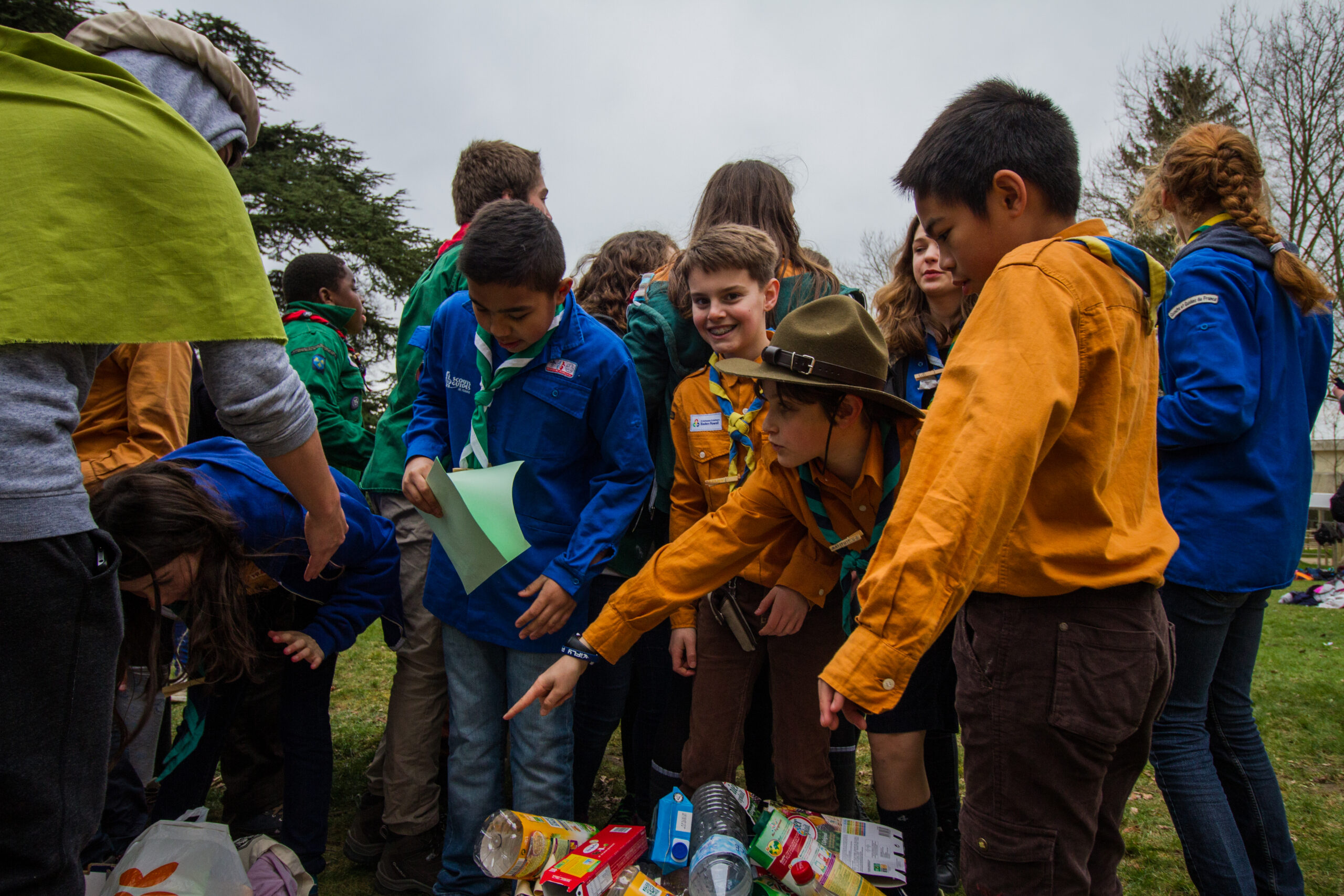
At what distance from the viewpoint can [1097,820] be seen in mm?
1607

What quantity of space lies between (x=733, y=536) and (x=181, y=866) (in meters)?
1.62

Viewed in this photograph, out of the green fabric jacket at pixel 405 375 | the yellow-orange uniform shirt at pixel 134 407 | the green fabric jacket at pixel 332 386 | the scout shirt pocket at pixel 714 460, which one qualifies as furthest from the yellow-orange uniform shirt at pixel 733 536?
the green fabric jacket at pixel 332 386

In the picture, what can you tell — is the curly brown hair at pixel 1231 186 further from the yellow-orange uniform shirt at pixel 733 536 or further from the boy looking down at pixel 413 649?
the boy looking down at pixel 413 649

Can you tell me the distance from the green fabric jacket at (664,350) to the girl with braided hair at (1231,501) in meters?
1.13

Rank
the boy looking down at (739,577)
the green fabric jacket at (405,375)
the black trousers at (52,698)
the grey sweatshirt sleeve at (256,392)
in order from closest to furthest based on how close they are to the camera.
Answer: the black trousers at (52,698)
the grey sweatshirt sleeve at (256,392)
the boy looking down at (739,577)
the green fabric jacket at (405,375)

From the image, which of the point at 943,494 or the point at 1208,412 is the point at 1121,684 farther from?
the point at 1208,412

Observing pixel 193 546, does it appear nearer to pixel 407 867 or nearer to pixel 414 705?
pixel 414 705

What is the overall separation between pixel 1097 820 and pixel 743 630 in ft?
3.59

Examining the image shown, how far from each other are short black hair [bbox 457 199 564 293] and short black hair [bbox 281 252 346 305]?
243cm

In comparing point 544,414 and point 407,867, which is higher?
point 544,414

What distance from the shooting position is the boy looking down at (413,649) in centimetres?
267

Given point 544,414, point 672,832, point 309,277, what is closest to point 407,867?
point 672,832

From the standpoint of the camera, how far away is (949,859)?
2.77 m

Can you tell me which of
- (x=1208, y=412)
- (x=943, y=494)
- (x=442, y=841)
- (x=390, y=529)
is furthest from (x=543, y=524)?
A: (x=1208, y=412)
